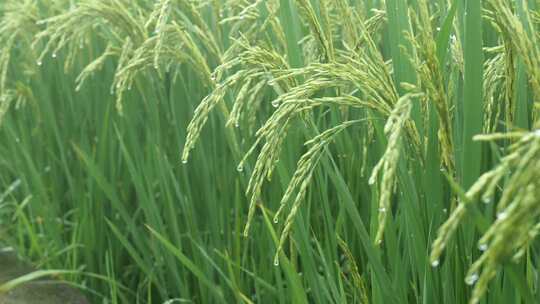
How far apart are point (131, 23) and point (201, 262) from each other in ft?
2.45

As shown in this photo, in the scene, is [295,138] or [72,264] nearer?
[295,138]

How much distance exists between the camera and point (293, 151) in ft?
6.54

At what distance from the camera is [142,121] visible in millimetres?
2822

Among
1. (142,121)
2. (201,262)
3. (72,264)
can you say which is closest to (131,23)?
(142,121)

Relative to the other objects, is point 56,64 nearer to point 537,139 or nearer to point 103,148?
point 103,148

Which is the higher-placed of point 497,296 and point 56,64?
point 56,64

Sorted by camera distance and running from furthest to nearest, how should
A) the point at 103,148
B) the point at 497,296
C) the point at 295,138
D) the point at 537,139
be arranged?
1. the point at 103,148
2. the point at 295,138
3. the point at 497,296
4. the point at 537,139

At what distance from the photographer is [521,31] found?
1218 mm

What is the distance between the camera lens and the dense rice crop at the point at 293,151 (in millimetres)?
1342

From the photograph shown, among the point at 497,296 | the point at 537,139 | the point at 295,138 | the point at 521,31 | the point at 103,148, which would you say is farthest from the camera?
the point at 103,148

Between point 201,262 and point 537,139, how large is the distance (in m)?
1.63

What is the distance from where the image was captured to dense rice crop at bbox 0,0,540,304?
1.34 metres

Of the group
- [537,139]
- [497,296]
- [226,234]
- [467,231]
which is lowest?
[226,234]

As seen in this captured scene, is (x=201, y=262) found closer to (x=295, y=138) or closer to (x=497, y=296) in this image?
(x=295, y=138)
